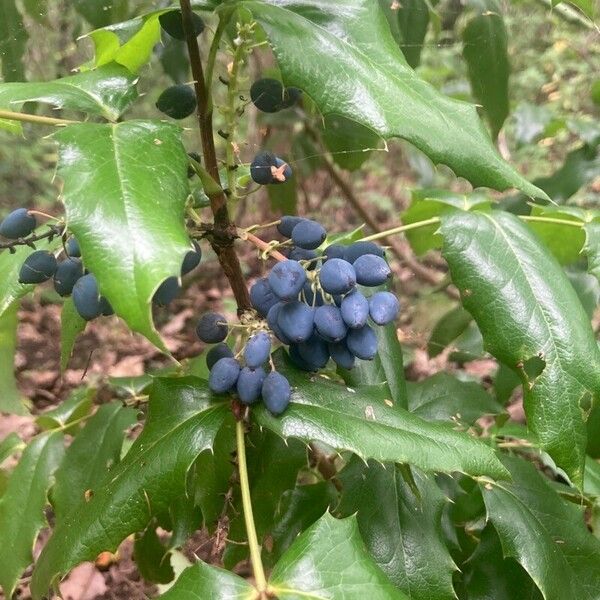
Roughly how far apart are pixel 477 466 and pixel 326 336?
24 centimetres

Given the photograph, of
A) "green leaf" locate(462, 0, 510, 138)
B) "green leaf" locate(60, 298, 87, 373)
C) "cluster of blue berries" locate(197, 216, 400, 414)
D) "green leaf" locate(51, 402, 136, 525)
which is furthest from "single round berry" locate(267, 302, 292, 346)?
"green leaf" locate(462, 0, 510, 138)

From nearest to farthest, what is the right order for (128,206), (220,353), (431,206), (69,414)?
(128,206) → (220,353) → (431,206) → (69,414)

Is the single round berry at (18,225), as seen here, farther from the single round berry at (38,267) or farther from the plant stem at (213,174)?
the plant stem at (213,174)

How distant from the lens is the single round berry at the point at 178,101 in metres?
0.91

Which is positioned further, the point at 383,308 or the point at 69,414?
the point at 69,414

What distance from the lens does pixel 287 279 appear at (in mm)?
763

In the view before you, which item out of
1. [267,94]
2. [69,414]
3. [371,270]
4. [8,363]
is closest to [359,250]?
[371,270]

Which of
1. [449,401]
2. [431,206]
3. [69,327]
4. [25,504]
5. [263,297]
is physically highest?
[263,297]

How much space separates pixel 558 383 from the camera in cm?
84

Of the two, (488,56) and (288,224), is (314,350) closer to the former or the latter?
(288,224)

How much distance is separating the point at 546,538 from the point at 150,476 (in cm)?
61

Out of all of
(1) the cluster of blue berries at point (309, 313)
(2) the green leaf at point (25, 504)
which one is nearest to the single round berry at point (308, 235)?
(1) the cluster of blue berries at point (309, 313)

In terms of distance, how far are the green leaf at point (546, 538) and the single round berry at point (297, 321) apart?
469 millimetres

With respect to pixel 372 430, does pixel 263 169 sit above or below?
above
